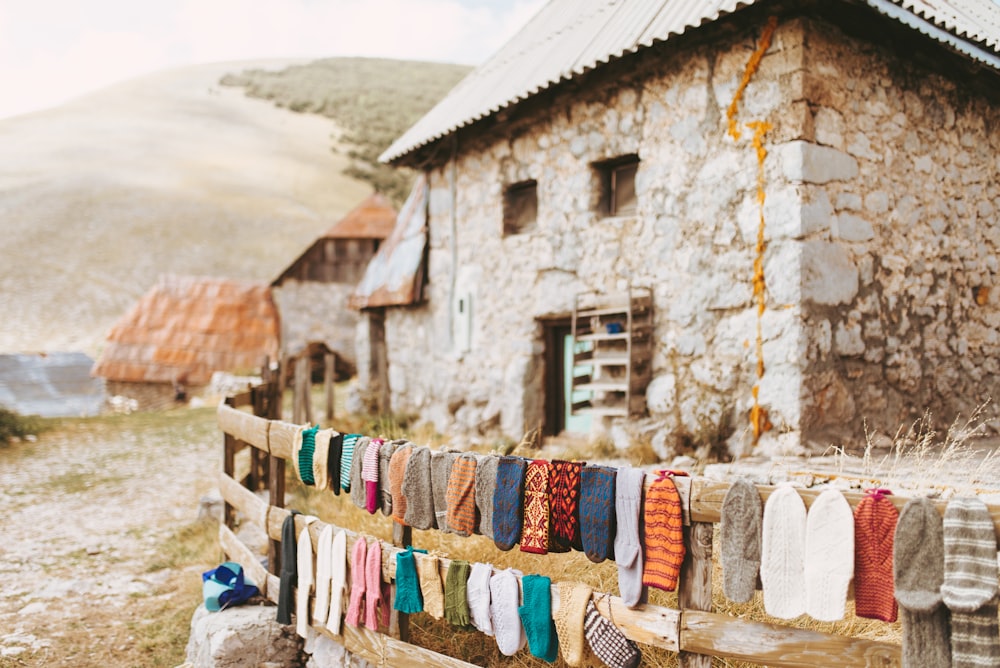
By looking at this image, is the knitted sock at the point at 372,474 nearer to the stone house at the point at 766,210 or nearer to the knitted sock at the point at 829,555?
the knitted sock at the point at 829,555

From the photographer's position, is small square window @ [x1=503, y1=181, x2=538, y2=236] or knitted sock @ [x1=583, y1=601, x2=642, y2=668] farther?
small square window @ [x1=503, y1=181, x2=538, y2=236]

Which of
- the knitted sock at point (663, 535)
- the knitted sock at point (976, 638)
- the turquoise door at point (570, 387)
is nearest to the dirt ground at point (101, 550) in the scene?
the knitted sock at point (663, 535)

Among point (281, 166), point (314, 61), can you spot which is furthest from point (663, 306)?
point (314, 61)

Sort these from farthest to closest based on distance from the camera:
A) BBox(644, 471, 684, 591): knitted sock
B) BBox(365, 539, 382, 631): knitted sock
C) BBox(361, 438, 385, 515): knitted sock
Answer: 1. BBox(361, 438, 385, 515): knitted sock
2. BBox(365, 539, 382, 631): knitted sock
3. BBox(644, 471, 684, 591): knitted sock

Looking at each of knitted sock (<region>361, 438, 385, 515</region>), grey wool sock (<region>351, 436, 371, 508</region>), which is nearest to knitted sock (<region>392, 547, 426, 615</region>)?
knitted sock (<region>361, 438, 385, 515</region>)

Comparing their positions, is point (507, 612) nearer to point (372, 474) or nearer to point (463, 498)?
point (463, 498)

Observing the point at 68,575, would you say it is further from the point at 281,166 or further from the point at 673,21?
the point at 281,166

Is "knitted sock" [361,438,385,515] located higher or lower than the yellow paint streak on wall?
lower

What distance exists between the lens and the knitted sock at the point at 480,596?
11.3ft

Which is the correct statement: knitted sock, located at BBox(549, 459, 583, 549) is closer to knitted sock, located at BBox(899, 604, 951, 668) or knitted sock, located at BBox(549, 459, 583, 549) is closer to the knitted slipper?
the knitted slipper

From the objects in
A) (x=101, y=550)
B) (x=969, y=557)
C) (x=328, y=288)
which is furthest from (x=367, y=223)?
(x=969, y=557)

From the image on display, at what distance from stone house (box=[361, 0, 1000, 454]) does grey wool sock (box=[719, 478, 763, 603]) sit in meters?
3.79

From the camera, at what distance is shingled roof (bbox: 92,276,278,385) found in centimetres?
1948

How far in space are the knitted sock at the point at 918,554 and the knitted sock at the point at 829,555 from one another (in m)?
0.15
